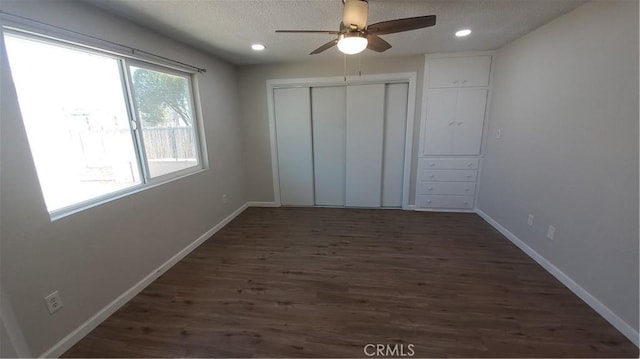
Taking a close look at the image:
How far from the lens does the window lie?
4.99 ft

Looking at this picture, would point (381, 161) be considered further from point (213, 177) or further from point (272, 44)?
point (213, 177)

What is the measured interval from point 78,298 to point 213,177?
1.82 meters

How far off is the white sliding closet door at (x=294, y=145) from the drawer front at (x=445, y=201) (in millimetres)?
1815

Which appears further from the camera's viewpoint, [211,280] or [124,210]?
[211,280]

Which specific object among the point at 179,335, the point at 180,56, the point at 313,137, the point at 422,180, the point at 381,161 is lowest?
the point at 179,335

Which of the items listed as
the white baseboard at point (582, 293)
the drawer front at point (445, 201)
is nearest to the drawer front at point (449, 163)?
the drawer front at point (445, 201)

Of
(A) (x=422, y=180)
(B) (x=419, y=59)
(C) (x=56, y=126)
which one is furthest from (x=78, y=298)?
(B) (x=419, y=59)

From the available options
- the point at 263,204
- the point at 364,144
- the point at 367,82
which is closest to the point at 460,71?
the point at 367,82

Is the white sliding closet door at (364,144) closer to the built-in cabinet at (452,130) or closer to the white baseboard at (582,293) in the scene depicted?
the built-in cabinet at (452,130)

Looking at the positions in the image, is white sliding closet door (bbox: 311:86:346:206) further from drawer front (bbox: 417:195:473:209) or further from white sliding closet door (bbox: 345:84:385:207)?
drawer front (bbox: 417:195:473:209)

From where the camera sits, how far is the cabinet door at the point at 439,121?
3422 millimetres

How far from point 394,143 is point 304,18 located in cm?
232

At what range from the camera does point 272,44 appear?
2.77 metres

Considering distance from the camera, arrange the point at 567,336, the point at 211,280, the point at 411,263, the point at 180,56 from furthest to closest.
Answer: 1. the point at 180,56
2. the point at 411,263
3. the point at 211,280
4. the point at 567,336
